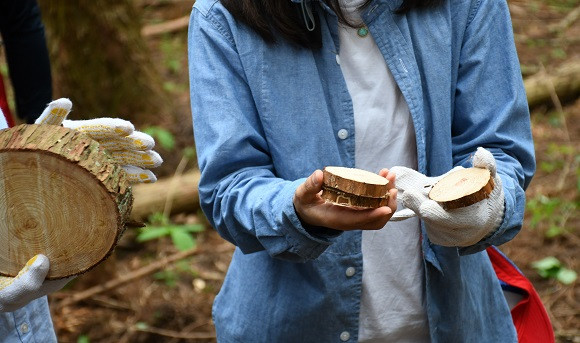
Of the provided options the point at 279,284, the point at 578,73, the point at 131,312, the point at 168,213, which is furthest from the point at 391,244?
the point at 578,73

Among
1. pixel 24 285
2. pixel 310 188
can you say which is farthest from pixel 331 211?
pixel 24 285

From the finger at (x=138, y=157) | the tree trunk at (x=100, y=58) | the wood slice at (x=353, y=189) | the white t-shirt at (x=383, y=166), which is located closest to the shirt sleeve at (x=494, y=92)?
the white t-shirt at (x=383, y=166)

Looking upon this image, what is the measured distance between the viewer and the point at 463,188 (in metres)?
1.54

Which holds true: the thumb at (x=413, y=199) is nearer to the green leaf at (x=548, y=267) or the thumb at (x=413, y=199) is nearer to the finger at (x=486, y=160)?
the finger at (x=486, y=160)

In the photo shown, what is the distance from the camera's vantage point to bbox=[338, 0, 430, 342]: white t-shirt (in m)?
1.81

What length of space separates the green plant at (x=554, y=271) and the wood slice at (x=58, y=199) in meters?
2.66

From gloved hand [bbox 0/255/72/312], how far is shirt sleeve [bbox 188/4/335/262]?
0.38 meters

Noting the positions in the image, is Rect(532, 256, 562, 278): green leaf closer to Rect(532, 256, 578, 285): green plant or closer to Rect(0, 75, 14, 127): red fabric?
Rect(532, 256, 578, 285): green plant

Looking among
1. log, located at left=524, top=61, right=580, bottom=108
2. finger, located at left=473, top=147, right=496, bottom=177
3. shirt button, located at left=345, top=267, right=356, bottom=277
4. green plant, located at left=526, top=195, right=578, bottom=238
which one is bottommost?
log, located at left=524, top=61, right=580, bottom=108

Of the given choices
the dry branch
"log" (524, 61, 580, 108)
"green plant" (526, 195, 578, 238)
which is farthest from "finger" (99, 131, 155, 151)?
the dry branch

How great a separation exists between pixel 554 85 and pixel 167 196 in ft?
9.85

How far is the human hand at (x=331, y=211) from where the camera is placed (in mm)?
1484

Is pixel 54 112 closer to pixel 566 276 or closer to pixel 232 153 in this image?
pixel 232 153

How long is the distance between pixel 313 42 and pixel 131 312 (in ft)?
8.13
